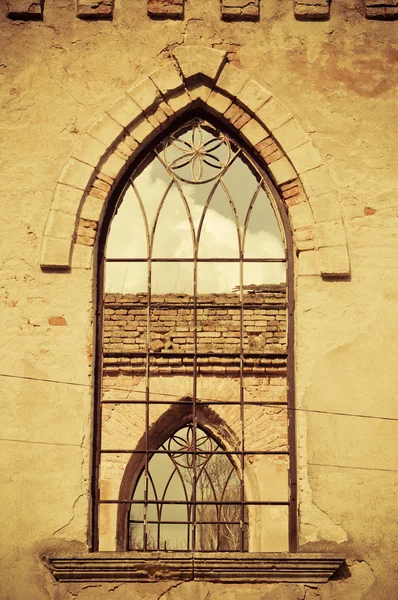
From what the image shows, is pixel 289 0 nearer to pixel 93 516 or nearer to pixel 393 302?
pixel 393 302

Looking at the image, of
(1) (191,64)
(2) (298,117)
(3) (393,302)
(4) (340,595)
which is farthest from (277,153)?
(4) (340,595)

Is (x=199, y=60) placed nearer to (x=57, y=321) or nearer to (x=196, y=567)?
(x=57, y=321)

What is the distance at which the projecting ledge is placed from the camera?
5906 millimetres

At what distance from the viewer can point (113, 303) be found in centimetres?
1319

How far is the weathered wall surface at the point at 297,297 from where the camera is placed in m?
6.04

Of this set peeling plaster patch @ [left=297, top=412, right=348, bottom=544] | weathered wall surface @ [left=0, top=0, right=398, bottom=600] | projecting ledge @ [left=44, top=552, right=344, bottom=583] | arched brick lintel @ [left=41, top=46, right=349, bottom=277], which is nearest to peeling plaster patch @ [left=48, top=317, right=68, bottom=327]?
weathered wall surface @ [left=0, top=0, right=398, bottom=600]

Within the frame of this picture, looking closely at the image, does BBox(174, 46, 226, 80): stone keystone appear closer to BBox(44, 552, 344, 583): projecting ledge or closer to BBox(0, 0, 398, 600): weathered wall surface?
BBox(0, 0, 398, 600): weathered wall surface

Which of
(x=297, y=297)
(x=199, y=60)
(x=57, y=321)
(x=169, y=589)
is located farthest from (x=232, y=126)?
(x=169, y=589)

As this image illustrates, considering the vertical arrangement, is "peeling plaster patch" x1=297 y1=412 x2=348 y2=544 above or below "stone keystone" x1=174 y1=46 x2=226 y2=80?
below

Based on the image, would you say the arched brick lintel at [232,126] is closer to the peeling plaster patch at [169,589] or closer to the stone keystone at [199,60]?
the stone keystone at [199,60]

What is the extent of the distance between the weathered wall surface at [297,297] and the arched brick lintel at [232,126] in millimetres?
84

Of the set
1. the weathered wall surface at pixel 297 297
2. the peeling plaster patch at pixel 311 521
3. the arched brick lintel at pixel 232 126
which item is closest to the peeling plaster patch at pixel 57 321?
the weathered wall surface at pixel 297 297

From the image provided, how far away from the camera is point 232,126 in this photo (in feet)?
22.2

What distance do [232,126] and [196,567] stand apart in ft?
9.29
